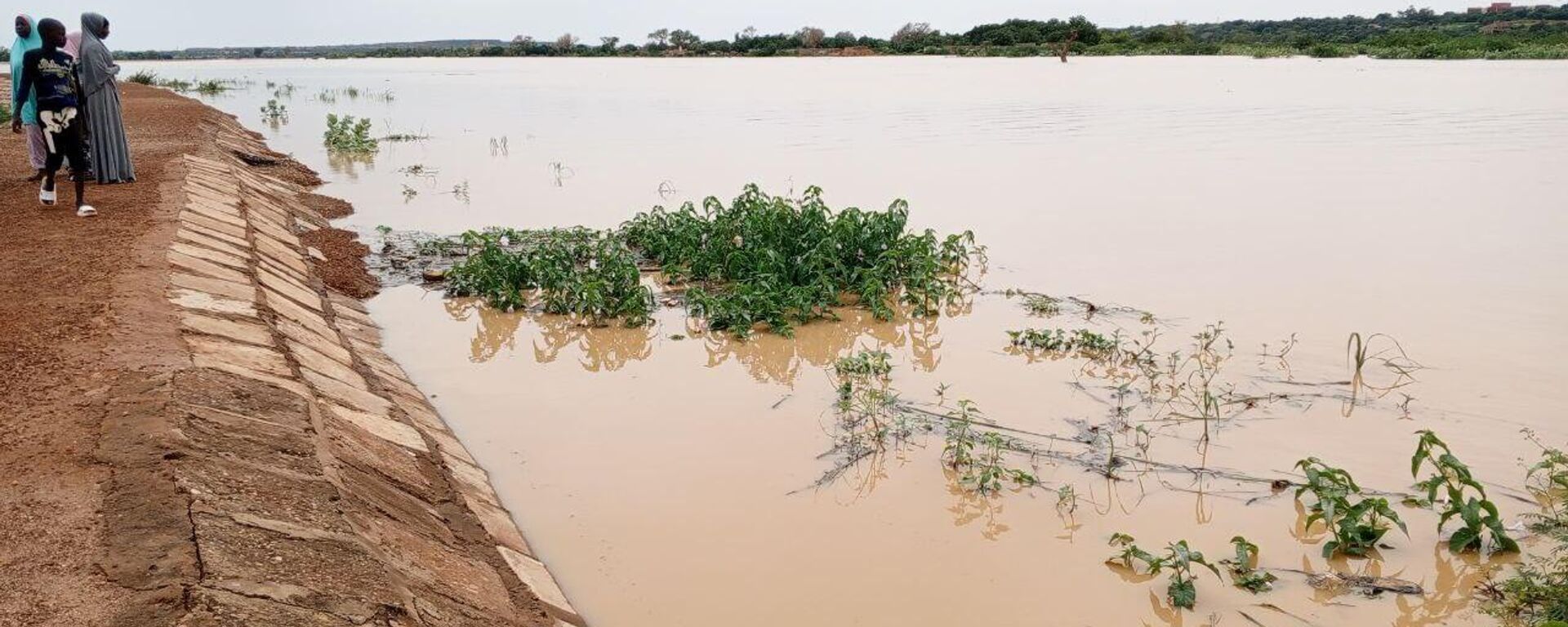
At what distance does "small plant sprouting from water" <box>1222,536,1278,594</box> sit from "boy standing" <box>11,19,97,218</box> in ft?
25.7

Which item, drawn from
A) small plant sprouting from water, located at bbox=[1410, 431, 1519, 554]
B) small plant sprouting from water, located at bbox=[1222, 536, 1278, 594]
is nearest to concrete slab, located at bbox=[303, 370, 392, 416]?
small plant sprouting from water, located at bbox=[1222, 536, 1278, 594]

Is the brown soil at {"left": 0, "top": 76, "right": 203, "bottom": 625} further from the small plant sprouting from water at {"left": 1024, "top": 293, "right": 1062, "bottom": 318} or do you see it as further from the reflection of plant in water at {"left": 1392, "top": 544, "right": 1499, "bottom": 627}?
the small plant sprouting from water at {"left": 1024, "top": 293, "right": 1062, "bottom": 318}

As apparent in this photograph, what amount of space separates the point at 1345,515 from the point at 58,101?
8.52 metres

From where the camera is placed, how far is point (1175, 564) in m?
3.79

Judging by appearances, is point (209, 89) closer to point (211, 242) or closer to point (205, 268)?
point (211, 242)

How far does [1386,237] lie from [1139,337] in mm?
4385

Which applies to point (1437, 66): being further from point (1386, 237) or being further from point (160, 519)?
point (160, 519)

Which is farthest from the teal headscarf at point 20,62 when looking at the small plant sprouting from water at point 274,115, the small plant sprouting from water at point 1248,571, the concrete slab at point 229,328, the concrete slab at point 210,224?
the small plant sprouting from water at point 274,115

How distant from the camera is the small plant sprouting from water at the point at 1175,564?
3.80 metres

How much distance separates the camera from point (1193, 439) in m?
5.30

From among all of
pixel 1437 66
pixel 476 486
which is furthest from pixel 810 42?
pixel 476 486

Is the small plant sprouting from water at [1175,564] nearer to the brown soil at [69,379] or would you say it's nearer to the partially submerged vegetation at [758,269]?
the brown soil at [69,379]

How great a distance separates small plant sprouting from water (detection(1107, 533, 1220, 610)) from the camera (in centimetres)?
380

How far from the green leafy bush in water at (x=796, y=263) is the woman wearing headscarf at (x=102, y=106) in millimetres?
4665
